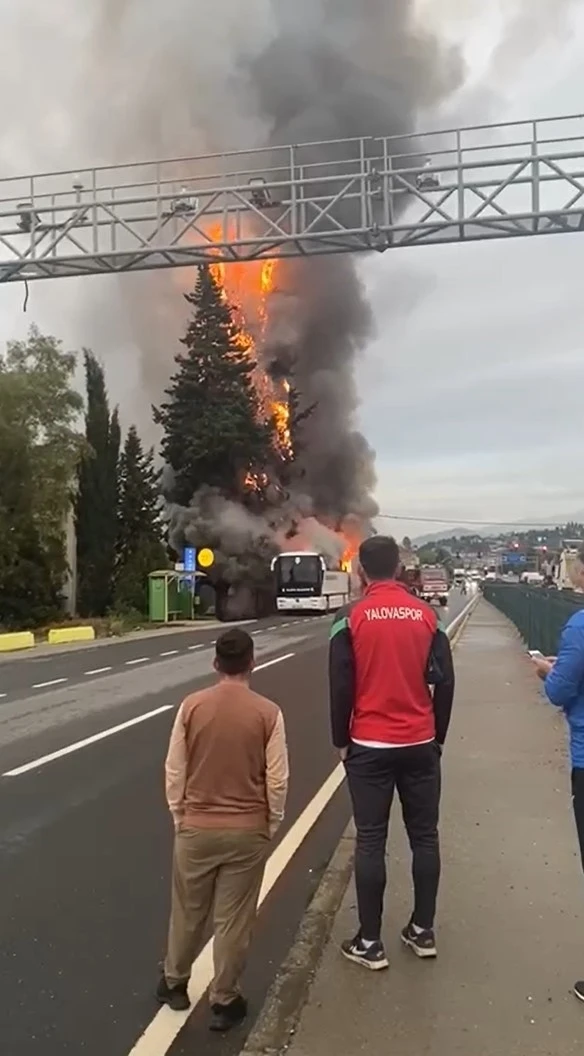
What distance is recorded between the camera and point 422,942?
13.6ft

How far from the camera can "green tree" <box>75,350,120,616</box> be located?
138 feet

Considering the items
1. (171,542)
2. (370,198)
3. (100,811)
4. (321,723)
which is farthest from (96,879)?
(171,542)

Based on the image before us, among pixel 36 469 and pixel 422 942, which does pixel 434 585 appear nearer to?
pixel 36 469

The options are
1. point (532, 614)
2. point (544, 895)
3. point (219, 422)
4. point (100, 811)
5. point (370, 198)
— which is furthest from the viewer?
point (219, 422)

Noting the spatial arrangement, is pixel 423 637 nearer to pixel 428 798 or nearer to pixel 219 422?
pixel 428 798

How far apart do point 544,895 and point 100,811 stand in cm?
329

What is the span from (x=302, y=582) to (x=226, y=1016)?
131 ft

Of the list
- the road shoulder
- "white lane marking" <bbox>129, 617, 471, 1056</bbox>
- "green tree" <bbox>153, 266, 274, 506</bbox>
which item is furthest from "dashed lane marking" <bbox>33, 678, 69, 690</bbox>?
"green tree" <bbox>153, 266, 274, 506</bbox>

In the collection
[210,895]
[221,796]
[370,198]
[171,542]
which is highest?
[370,198]

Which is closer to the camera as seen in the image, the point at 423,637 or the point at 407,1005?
the point at 407,1005

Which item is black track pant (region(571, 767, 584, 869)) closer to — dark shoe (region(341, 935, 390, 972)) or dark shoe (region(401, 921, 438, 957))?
dark shoe (region(401, 921, 438, 957))

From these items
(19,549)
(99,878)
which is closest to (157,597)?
(19,549)

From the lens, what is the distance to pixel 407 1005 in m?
3.69

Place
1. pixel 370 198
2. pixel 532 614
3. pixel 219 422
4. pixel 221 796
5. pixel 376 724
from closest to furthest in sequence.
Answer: pixel 221 796, pixel 376 724, pixel 370 198, pixel 532 614, pixel 219 422
